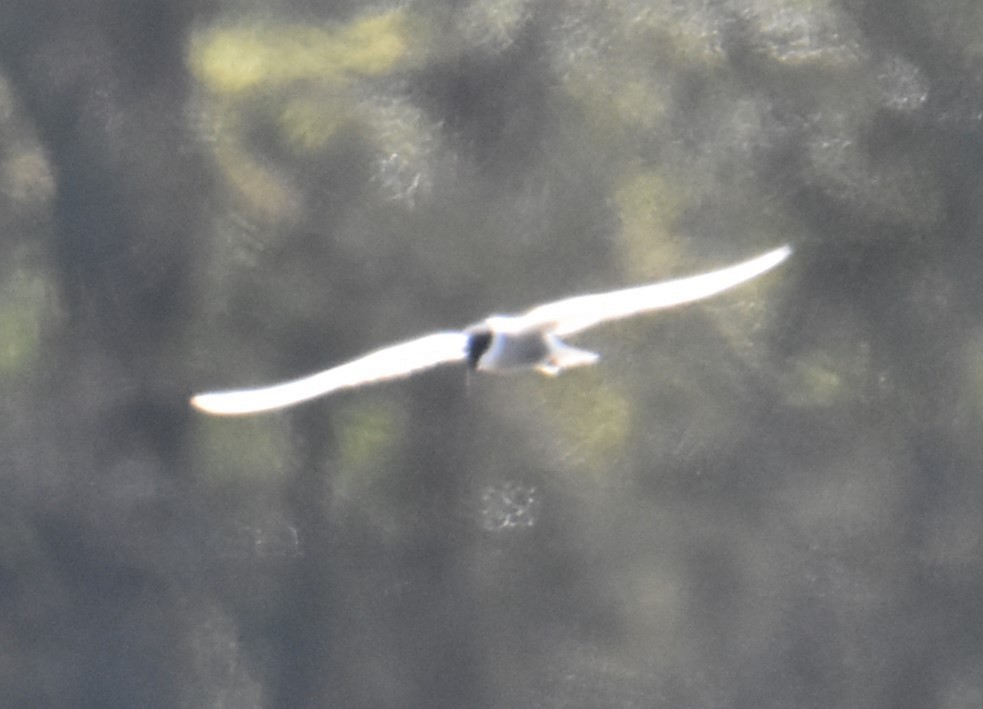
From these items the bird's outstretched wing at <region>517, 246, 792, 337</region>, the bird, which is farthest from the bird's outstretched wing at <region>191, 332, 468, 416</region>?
the bird's outstretched wing at <region>517, 246, 792, 337</region>

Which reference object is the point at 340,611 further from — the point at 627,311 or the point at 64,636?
the point at 627,311

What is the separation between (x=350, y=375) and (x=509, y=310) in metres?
1.28

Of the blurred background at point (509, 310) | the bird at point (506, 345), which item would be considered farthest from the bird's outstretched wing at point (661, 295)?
the blurred background at point (509, 310)

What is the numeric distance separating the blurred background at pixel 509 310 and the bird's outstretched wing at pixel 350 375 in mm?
1141

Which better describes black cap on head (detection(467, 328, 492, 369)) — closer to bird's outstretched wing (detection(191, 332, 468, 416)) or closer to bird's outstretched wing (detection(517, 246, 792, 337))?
bird's outstretched wing (detection(191, 332, 468, 416))

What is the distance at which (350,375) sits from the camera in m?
2.25

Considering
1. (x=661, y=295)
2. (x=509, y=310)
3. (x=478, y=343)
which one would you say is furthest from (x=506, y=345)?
(x=509, y=310)

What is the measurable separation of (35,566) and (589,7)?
2075 mm

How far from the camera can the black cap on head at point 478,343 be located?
8.08 ft

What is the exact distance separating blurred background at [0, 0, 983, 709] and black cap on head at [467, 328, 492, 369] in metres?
1.01

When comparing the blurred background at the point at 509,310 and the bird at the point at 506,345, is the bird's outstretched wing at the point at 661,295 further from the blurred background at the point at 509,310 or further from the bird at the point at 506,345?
the blurred background at the point at 509,310

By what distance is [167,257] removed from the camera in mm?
3660

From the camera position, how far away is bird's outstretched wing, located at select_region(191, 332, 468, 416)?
83.0 inches

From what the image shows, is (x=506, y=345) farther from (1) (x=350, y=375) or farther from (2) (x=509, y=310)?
(2) (x=509, y=310)
